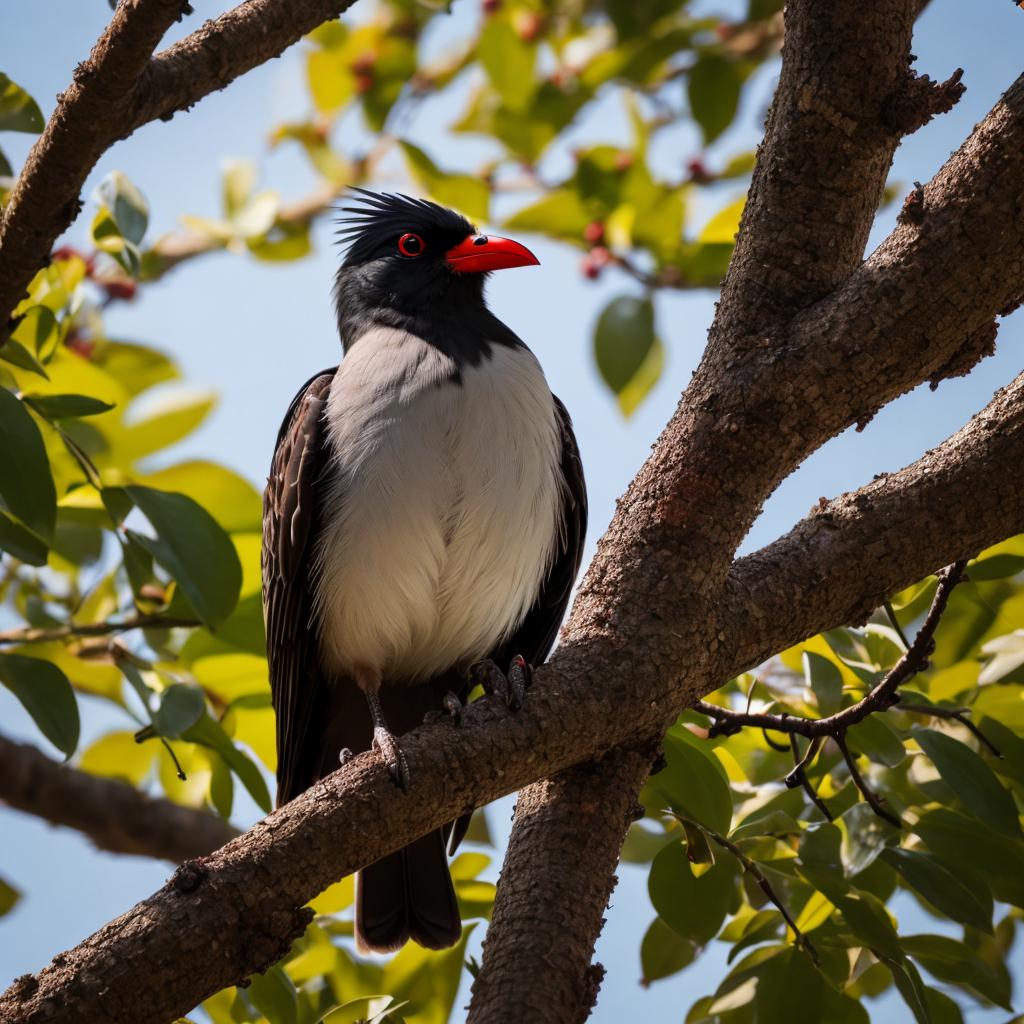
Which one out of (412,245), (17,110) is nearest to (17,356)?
(17,110)

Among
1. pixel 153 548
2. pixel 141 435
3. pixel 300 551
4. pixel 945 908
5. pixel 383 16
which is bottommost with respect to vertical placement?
pixel 945 908

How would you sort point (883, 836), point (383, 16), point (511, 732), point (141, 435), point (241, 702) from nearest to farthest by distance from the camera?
point (511, 732), point (883, 836), point (241, 702), point (141, 435), point (383, 16)

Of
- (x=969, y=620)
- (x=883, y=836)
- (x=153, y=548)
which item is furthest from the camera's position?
(x=969, y=620)

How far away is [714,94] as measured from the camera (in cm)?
650

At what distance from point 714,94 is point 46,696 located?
4.61 m

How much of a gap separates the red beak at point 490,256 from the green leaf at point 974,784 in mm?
2763

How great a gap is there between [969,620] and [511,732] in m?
1.83

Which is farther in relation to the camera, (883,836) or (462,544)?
(462,544)

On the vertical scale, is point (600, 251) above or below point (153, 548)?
above

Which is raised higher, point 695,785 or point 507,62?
point 507,62

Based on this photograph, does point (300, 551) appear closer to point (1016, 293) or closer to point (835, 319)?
point (835, 319)

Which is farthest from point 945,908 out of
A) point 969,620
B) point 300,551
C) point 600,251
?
point 600,251

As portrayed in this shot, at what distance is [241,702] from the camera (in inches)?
196

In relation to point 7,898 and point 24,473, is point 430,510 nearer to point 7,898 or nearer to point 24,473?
point 24,473
